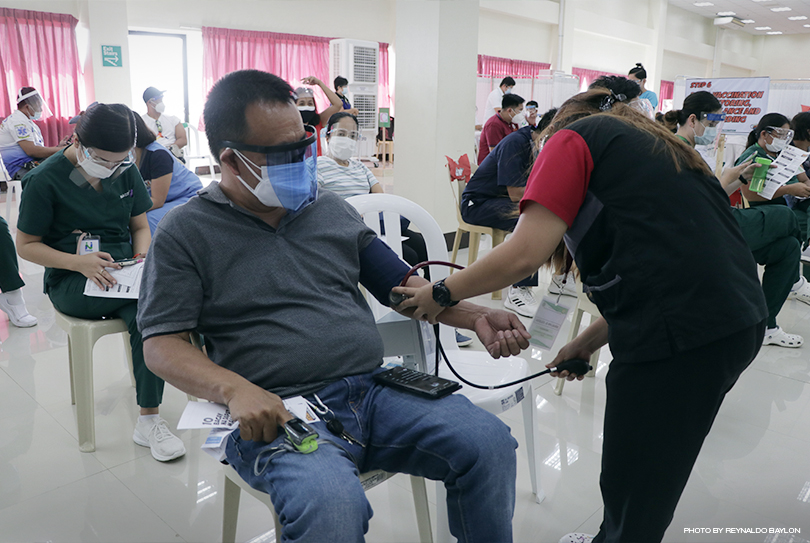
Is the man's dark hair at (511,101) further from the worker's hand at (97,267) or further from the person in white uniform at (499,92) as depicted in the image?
the worker's hand at (97,267)

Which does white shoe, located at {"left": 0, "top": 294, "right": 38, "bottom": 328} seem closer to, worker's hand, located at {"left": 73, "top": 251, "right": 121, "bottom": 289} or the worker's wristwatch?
worker's hand, located at {"left": 73, "top": 251, "right": 121, "bottom": 289}

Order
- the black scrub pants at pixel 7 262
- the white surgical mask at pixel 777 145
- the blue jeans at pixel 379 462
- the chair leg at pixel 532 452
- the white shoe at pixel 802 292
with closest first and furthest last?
the blue jeans at pixel 379 462 → the chair leg at pixel 532 452 → the black scrub pants at pixel 7 262 → the white surgical mask at pixel 777 145 → the white shoe at pixel 802 292

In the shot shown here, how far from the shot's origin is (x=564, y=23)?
10922mm

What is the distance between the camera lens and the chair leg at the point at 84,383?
1.79 meters

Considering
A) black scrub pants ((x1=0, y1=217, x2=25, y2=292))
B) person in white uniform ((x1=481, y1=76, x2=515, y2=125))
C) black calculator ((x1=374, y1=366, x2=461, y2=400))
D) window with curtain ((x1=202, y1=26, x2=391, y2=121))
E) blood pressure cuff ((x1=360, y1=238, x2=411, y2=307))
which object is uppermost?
window with curtain ((x1=202, y1=26, x2=391, y2=121))

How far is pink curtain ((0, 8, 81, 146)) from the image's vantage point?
7574mm

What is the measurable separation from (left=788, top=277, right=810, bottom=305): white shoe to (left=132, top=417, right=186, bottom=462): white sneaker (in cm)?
384

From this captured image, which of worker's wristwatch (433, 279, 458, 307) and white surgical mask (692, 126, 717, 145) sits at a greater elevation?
white surgical mask (692, 126, 717, 145)

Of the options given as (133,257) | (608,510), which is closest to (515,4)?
(133,257)

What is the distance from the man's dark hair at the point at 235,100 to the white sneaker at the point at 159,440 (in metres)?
1.10

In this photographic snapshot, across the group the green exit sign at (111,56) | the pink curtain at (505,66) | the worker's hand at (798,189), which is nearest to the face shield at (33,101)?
the green exit sign at (111,56)

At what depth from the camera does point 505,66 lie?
38.3ft

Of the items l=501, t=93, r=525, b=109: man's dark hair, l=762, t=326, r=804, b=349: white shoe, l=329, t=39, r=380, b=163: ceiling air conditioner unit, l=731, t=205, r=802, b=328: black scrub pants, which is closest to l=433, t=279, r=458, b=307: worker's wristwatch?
l=731, t=205, r=802, b=328: black scrub pants

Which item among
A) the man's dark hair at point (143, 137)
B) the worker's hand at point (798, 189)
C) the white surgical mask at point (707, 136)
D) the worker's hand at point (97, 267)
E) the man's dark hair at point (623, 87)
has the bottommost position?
the worker's hand at point (97, 267)
